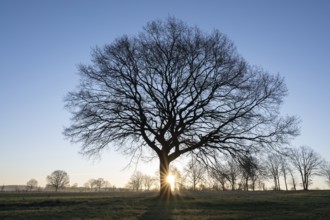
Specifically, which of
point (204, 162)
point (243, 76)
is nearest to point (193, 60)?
point (243, 76)

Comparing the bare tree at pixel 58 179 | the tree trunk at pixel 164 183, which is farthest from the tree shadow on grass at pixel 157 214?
the bare tree at pixel 58 179

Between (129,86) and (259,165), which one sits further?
(129,86)

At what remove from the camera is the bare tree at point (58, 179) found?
14738 centimetres

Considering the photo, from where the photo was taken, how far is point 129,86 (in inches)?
1064

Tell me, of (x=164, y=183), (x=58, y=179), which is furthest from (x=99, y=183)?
(x=164, y=183)

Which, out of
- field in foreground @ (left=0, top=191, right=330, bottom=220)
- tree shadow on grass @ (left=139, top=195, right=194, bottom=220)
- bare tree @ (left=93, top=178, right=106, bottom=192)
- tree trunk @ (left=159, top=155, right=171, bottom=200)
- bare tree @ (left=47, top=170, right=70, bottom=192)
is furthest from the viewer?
bare tree @ (left=93, top=178, right=106, bottom=192)

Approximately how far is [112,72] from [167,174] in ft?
31.4

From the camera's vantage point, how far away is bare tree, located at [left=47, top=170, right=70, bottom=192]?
484ft

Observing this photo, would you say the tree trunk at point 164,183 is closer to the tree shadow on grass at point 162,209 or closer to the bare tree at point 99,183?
the tree shadow on grass at point 162,209

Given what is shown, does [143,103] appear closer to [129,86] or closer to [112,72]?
[129,86]

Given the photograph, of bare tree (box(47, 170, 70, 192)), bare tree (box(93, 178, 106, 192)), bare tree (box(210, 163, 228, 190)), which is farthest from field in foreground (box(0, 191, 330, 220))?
bare tree (box(93, 178, 106, 192))

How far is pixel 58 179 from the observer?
14762 cm

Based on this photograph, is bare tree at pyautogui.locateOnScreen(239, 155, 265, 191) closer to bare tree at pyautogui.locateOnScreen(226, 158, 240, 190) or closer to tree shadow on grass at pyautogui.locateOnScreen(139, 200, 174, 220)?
bare tree at pyautogui.locateOnScreen(226, 158, 240, 190)

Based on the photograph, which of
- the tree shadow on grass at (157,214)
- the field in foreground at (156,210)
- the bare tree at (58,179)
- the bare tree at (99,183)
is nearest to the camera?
the tree shadow on grass at (157,214)
